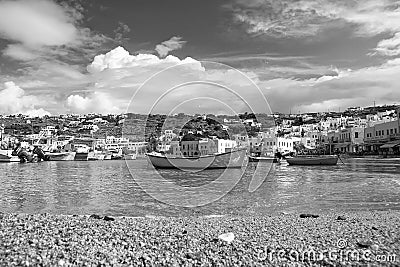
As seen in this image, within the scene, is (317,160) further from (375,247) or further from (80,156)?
(80,156)

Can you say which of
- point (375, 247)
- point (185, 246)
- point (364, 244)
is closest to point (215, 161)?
point (364, 244)

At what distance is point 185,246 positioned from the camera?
6.28 metres

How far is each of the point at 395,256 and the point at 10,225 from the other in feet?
23.5

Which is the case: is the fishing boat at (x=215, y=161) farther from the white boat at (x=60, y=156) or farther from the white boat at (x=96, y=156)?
the white boat at (x=96, y=156)

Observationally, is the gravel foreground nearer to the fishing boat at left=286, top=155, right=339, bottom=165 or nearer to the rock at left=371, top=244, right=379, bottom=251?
Answer: the rock at left=371, top=244, right=379, bottom=251

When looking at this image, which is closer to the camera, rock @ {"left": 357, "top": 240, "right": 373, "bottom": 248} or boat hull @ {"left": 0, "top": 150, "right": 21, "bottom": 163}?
rock @ {"left": 357, "top": 240, "right": 373, "bottom": 248}

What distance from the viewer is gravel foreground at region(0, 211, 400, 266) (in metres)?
5.34

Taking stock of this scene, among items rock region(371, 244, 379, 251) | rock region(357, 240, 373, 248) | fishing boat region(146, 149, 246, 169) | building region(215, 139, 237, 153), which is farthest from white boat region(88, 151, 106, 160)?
rock region(371, 244, 379, 251)

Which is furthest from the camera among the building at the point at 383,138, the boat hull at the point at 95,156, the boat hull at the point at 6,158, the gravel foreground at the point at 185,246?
the boat hull at the point at 95,156

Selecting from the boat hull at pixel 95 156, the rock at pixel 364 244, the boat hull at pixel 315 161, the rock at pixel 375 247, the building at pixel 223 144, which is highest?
the building at pixel 223 144

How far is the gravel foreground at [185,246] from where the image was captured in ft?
17.5

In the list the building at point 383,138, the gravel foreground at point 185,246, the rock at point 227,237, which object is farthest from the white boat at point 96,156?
the rock at point 227,237

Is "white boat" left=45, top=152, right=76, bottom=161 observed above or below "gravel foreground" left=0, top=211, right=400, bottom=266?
below

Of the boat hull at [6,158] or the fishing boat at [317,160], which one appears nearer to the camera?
the fishing boat at [317,160]
